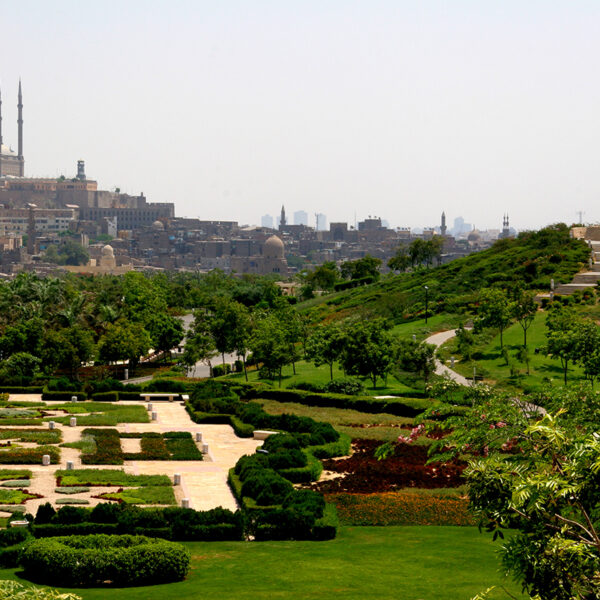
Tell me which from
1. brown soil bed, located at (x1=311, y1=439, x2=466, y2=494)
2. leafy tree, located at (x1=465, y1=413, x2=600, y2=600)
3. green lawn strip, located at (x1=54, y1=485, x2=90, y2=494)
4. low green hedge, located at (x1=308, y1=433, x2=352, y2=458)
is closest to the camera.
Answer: leafy tree, located at (x1=465, y1=413, x2=600, y2=600)

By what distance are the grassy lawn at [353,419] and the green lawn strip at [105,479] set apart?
928cm

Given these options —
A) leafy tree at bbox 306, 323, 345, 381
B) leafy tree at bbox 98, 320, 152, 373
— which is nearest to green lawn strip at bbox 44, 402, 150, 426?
leafy tree at bbox 306, 323, 345, 381

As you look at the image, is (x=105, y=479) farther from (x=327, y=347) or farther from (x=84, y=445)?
(x=327, y=347)

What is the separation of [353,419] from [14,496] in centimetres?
1676

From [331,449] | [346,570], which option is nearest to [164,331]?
[331,449]

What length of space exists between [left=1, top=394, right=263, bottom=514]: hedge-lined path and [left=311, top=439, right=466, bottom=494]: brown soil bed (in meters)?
3.23

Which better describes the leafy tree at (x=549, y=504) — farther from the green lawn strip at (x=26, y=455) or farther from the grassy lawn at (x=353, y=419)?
the grassy lawn at (x=353, y=419)

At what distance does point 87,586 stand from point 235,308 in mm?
39338

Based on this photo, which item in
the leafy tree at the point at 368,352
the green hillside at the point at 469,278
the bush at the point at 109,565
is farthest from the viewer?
the green hillside at the point at 469,278

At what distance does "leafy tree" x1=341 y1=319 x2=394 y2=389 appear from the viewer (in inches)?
1854

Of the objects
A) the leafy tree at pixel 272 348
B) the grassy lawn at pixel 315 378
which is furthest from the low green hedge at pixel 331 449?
the leafy tree at pixel 272 348

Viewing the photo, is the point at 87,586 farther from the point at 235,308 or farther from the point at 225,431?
the point at 235,308

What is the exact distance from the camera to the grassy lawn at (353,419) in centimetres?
3709

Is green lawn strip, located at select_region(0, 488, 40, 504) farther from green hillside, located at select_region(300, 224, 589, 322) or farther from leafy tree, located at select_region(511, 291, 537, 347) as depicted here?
green hillside, located at select_region(300, 224, 589, 322)
